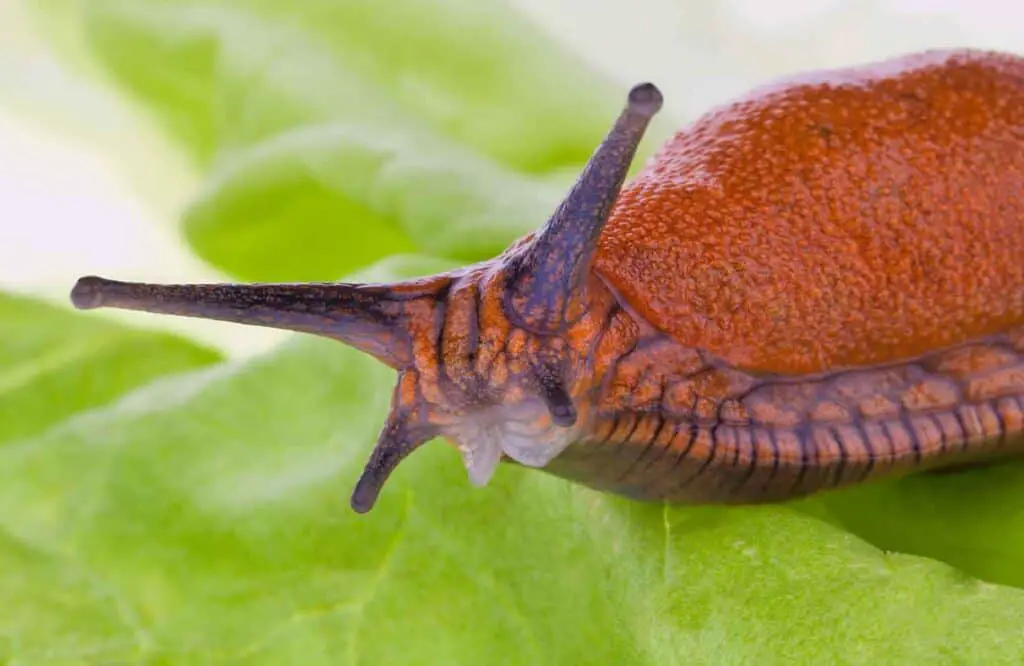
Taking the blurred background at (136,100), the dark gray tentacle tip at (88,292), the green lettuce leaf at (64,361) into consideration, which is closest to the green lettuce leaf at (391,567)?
the green lettuce leaf at (64,361)

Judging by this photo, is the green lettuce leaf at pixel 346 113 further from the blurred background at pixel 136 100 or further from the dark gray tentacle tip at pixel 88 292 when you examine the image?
the dark gray tentacle tip at pixel 88 292

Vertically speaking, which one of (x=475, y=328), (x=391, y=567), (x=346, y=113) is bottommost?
(x=391, y=567)

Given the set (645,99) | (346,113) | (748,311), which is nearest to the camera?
(645,99)

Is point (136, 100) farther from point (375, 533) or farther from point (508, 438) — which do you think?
point (508, 438)

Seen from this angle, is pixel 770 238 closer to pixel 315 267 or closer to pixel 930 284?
pixel 930 284

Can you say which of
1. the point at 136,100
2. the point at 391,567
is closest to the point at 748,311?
the point at 391,567
